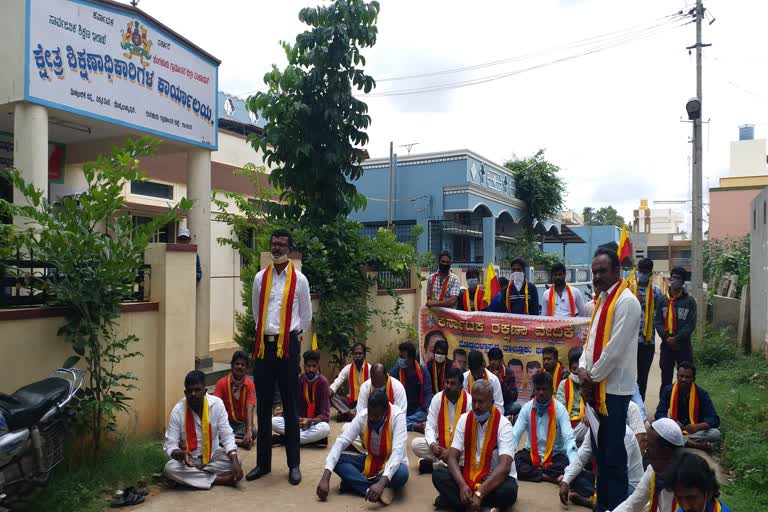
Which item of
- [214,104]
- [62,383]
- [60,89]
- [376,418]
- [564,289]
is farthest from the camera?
[214,104]

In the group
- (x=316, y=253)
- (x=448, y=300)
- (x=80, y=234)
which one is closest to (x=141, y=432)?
(x=80, y=234)

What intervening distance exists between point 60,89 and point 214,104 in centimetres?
244

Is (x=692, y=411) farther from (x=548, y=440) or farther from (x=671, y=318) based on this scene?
(x=548, y=440)

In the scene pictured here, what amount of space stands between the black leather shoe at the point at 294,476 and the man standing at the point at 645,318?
14.1ft

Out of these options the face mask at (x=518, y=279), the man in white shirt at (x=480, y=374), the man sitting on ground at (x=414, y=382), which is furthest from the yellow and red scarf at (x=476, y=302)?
the man in white shirt at (x=480, y=374)

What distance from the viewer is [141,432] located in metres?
5.89

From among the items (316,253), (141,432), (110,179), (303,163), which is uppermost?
(303,163)

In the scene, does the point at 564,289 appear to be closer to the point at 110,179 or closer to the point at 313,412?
the point at 313,412

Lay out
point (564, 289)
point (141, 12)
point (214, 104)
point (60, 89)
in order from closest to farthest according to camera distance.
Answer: point (60, 89) → point (141, 12) → point (564, 289) → point (214, 104)

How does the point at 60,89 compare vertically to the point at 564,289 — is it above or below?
above

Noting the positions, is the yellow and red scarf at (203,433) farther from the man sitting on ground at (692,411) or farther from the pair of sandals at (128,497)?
the man sitting on ground at (692,411)

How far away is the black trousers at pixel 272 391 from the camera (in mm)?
5266

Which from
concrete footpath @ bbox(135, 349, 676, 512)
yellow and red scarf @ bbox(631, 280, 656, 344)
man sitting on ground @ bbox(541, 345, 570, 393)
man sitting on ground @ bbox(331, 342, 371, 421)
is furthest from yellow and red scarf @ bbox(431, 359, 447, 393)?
yellow and red scarf @ bbox(631, 280, 656, 344)

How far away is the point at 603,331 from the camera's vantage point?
392cm
